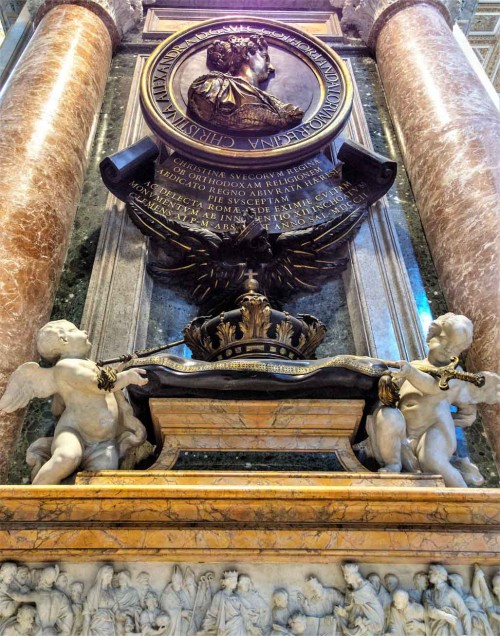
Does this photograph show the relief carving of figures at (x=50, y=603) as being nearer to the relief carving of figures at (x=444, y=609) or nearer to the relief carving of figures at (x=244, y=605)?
the relief carving of figures at (x=244, y=605)

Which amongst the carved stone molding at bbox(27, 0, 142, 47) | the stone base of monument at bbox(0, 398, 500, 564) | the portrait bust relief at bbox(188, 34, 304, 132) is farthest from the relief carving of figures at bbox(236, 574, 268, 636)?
the carved stone molding at bbox(27, 0, 142, 47)

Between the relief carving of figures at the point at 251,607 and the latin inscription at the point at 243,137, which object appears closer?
the relief carving of figures at the point at 251,607

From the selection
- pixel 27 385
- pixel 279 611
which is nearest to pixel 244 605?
pixel 279 611

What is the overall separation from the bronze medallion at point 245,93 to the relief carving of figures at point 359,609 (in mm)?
3813

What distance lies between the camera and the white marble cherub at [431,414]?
352 cm

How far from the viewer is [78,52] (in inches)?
258

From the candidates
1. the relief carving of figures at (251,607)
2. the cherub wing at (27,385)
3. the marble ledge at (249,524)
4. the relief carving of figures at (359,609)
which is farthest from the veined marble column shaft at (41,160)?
the relief carving of figures at (359,609)

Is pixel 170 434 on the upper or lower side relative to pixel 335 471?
lower

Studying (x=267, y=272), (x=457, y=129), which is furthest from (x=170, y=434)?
(x=457, y=129)

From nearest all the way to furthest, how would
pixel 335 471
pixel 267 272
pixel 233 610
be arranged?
pixel 233 610 → pixel 335 471 → pixel 267 272

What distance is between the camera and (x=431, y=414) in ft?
12.0

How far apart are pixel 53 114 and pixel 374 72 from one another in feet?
12.2

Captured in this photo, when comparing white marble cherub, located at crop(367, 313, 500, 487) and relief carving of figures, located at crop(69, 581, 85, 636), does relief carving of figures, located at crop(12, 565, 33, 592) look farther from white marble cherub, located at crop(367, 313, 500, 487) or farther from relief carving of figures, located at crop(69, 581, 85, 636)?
white marble cherub, located at crop(367, 313, 500, 487)

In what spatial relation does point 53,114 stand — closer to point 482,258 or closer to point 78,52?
point 78,52
